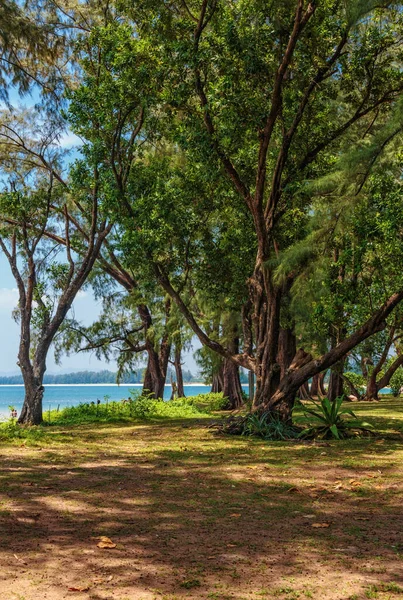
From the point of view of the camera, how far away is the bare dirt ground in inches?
151

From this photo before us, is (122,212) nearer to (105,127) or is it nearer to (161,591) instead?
(105,127)

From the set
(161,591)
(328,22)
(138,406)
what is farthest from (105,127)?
(161,591)

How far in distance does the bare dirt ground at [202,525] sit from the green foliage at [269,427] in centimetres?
221

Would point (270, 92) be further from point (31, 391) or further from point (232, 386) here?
point (232, 386)

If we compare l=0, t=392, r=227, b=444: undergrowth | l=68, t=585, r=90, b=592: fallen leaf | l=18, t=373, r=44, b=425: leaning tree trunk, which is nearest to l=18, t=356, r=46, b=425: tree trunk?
l=18, t=373, r=44, b=425: leaning tree trunk

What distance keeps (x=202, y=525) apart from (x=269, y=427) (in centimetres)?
737

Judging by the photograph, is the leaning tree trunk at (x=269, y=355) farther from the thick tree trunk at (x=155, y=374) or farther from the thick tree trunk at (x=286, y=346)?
the thick tree trunk at (x=155, y=374)

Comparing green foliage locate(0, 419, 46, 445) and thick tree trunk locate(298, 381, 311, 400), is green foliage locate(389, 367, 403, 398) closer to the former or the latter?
thick tree trunk locate(298, 381, 311, 400)

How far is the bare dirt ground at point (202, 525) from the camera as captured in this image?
3.85 m

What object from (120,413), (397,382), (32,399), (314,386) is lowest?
(120,413)

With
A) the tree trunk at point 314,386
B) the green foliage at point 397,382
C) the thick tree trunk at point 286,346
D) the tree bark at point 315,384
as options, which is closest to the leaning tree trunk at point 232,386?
the thick tree trunk at point 286,346

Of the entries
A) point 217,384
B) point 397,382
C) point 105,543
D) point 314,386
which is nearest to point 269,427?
point 105,543

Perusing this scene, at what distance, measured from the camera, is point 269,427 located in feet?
41.2

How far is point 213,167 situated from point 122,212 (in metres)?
2.62
